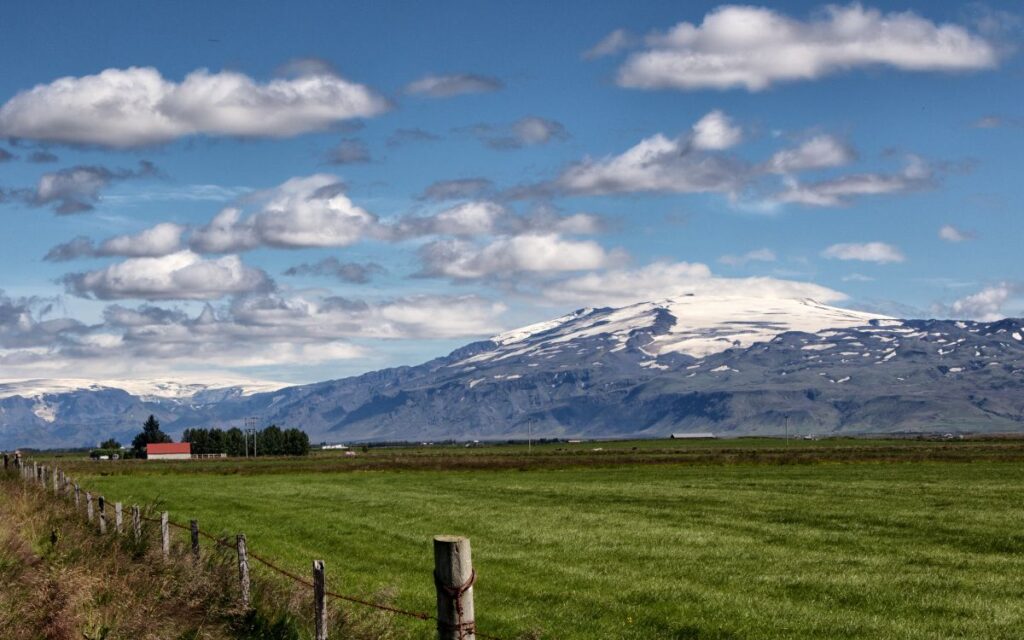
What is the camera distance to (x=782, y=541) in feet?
128

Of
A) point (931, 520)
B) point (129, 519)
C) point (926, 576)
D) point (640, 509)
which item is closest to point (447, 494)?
point (640, 509)

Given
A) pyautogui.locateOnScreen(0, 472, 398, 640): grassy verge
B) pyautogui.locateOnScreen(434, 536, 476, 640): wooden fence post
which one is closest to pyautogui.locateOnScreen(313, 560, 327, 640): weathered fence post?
pyautogui.locateOnScreen(0, 472, 398, 640): grassy verge

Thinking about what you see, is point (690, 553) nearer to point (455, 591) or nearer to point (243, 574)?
point (243, 574)

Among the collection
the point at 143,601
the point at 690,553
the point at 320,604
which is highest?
the point at 320,604

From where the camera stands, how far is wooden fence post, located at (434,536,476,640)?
13.2 metres

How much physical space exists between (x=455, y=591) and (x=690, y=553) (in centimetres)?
2391

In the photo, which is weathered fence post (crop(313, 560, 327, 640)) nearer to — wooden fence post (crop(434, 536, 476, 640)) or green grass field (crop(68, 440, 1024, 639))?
wooden fence post (crop(434, 536, 476, 640))

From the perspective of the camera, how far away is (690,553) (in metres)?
35.9

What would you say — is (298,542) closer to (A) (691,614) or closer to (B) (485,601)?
(B) (485,601)

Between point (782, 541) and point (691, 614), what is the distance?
14.2 metres

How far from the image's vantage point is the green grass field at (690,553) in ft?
82.1

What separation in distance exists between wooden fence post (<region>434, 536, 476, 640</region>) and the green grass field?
1071cm

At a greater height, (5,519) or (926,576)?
(5,519)

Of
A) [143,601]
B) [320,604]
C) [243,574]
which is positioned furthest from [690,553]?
[320,604]
